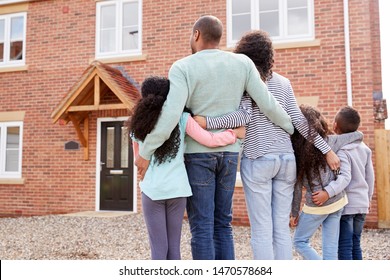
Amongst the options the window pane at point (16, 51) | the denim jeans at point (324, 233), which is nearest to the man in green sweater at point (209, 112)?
the denim jeans at point (324, 233)

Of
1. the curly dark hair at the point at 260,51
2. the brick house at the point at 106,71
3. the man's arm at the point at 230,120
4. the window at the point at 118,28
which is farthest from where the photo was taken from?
the window at the point at 118,28

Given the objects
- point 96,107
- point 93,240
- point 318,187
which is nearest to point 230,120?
point 318,187

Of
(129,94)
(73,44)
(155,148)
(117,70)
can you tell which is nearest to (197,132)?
(155,148)

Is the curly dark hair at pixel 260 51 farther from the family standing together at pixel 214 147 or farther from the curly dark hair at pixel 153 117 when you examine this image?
the curly dark hair at pixel 153 117

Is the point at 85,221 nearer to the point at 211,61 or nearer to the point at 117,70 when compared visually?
the point at 117,70

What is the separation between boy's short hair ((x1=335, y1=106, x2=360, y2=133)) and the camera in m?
3.39

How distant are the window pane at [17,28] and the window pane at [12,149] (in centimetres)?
244

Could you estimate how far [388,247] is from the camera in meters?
5.80

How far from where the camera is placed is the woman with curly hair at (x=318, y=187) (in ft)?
9.84

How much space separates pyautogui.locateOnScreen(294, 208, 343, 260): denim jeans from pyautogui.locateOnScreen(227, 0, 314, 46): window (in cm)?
557

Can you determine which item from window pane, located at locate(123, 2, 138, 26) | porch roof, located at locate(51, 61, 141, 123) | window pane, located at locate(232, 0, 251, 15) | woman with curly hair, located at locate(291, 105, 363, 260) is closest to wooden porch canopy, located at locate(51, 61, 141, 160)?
porch roof, located at locate(51, 61, 141, 123)

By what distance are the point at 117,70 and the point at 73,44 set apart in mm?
1555

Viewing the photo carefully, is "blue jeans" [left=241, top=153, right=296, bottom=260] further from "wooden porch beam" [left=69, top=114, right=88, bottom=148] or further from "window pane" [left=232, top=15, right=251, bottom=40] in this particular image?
"wooden porch beam" [left=69, top=114, right=88, bottom=148]

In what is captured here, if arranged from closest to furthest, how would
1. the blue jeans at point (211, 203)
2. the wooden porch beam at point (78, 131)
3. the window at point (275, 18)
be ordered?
the blue jeans at point (211, 203), the window at point (275, 18), the wooden porch beam at point (78, 131)
